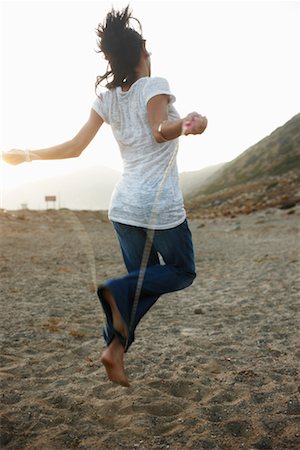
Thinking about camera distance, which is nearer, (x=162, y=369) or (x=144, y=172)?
(x=144, y=172)

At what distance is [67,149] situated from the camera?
2.85m

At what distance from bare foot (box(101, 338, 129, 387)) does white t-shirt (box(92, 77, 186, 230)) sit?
2.15ft

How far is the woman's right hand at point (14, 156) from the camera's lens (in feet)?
9.52

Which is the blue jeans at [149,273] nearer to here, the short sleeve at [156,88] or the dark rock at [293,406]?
the short sleeve at [156,88]

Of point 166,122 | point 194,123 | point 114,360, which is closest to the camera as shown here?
point 194,123

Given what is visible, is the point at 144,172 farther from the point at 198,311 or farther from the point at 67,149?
the point at 198,311

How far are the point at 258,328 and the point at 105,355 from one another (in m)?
3.06

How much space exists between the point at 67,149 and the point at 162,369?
6.73 ft

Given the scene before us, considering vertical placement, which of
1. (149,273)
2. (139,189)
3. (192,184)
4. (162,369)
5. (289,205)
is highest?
(192,184)

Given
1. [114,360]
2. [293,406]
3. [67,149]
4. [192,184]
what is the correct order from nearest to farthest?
[114,360] → [67,149] → [293,406] → [192,184]

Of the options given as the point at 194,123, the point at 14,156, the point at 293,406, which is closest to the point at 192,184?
the point at 293,406

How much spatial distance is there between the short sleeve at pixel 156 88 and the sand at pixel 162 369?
1.71 m

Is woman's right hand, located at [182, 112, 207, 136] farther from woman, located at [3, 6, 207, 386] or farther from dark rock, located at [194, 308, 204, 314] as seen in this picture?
dark rock, located at [194, 308, 204, 314]

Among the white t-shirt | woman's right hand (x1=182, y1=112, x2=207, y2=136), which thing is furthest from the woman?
woman's right hand (x1=182, y1=112, x2=207, y2=136)
